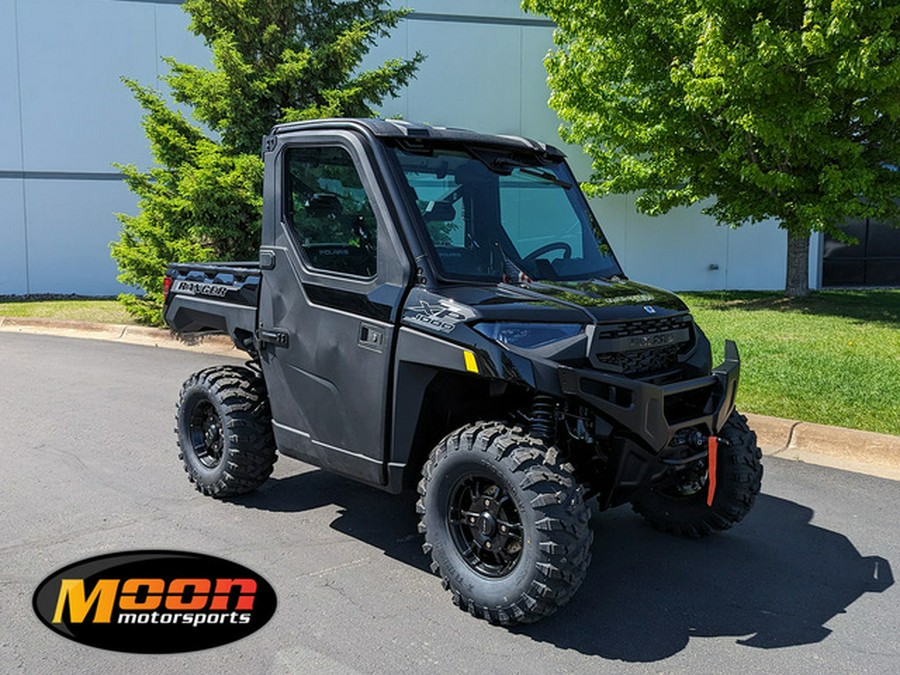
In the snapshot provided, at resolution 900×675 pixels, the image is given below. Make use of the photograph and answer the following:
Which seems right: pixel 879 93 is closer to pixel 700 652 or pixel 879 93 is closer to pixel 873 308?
pixel 873 308

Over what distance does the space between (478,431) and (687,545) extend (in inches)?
67.1

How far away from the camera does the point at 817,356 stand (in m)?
9.34

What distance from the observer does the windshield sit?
13.7 ft

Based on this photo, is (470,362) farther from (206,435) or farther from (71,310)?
(71,310)

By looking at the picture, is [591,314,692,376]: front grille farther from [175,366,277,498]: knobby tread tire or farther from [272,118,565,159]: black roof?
[175,366,277,498]: knobby tread tire

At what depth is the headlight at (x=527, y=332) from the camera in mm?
3627

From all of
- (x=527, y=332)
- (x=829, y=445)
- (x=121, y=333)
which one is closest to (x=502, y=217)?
(x=527, y=332)

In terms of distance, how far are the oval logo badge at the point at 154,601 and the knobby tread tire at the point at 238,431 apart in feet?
2.53

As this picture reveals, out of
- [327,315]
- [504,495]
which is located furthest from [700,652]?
[327,315]

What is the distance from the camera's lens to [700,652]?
346cm

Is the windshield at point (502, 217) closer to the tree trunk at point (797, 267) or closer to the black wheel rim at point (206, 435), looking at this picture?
the black wheel rim at point (206, 435)

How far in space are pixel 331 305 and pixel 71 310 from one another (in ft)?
41.6

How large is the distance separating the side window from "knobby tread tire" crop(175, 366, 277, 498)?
108 cm

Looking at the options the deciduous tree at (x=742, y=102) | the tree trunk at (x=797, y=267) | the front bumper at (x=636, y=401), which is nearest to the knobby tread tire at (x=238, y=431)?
the front bumper at (x=636, y=401)
